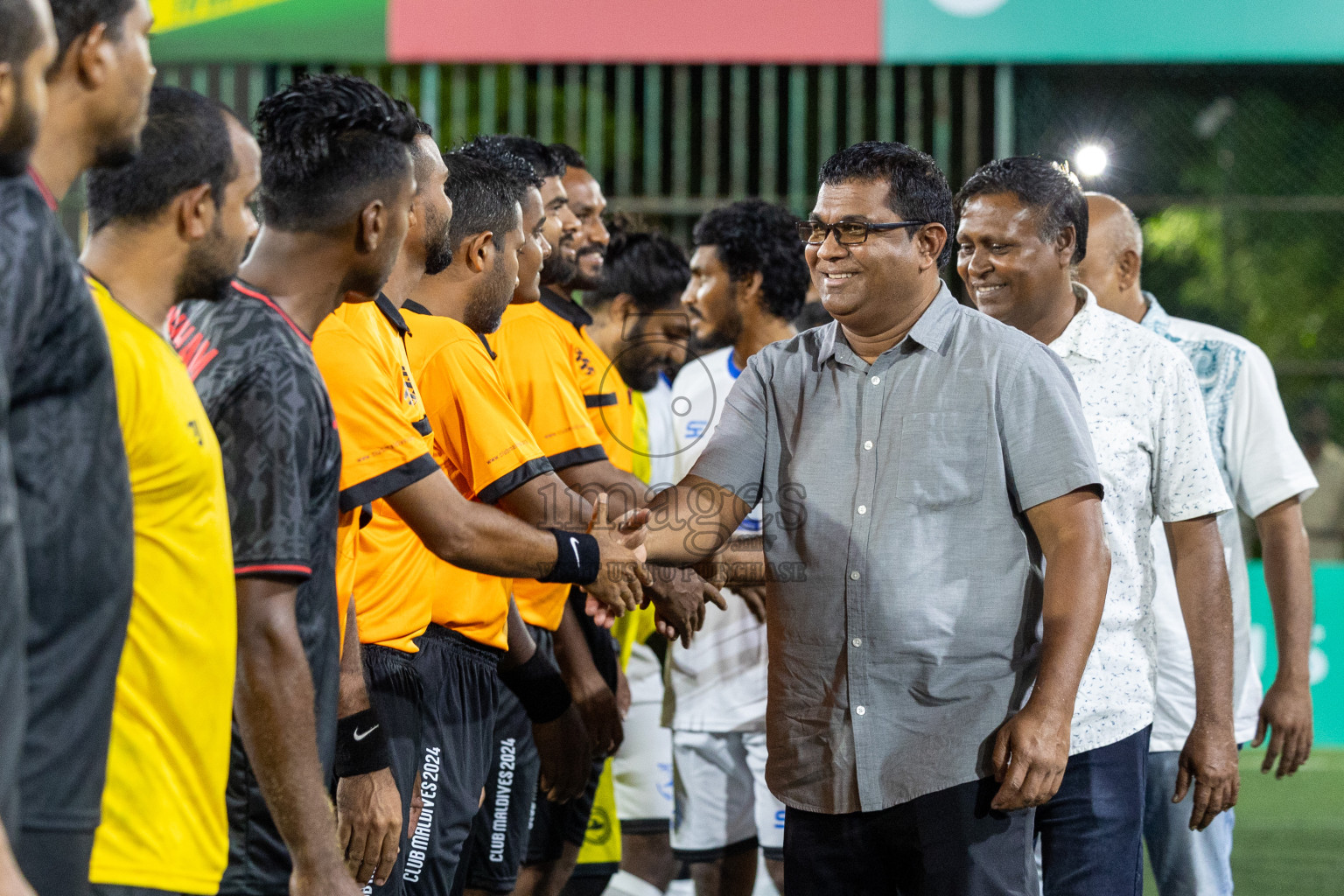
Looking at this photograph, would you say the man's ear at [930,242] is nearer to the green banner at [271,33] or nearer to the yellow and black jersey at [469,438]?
the yellow and black jersey at [469,438]

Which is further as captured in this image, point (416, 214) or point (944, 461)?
point (416, 214)

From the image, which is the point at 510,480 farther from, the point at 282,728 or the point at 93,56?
the point at 93,56

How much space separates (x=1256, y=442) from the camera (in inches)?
153

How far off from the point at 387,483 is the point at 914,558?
3.48 ft

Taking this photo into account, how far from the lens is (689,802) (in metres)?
4.79

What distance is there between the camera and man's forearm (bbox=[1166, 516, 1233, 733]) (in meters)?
3.20

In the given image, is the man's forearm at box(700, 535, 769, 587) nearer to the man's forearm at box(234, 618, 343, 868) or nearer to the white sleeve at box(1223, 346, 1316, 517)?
the white sleeve at box(1223, 346, 1316, 517)

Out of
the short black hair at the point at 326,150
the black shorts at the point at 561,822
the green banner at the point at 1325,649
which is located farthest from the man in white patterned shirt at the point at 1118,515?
the green banner at the point at 1325,649

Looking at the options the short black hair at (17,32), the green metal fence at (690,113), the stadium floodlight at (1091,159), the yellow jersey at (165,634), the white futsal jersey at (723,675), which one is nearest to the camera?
the short black hair at (17,32)

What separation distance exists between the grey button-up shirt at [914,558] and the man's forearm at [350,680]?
Answer: 869mm

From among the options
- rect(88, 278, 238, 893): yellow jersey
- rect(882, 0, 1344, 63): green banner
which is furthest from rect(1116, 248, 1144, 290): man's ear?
rect(882, 0, 1344, 63): green banner

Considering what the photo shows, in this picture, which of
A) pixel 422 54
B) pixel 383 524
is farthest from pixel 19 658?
pixel 422 54

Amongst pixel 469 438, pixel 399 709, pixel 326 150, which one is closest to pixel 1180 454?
pixel 469 438

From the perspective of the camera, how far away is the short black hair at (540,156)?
4816 millimetres
